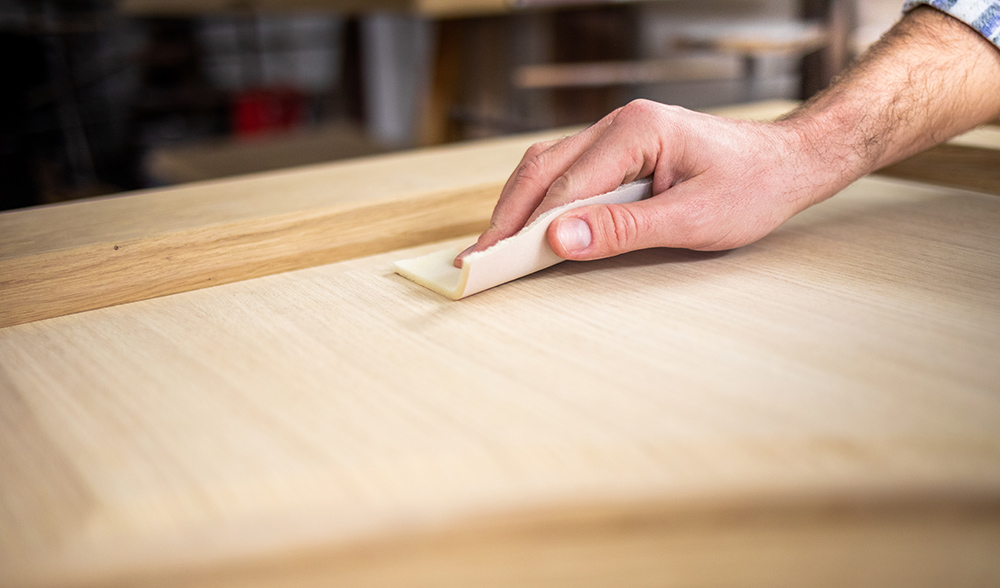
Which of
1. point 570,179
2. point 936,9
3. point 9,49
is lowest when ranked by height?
point 570,179

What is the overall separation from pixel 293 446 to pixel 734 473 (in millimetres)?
192

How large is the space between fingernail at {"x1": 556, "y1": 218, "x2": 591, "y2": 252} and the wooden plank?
0.18 m

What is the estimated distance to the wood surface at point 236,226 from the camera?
1.58 ft

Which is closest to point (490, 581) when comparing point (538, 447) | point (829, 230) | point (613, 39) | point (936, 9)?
point (538, 447)

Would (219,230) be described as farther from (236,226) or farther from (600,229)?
(600,229)

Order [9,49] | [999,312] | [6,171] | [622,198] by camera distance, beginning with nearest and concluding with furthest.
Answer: [999,312] < [622,198] < [6,171] < [9,49]

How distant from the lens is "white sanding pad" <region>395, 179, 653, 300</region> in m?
0.46

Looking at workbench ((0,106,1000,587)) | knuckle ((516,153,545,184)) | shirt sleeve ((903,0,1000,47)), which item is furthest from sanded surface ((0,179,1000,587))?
shirt sleeve ((903,0,1000,47))

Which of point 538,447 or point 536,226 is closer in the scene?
point 538,447

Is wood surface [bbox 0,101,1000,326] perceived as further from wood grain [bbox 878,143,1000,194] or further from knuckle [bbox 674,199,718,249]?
knuckle [bbox 674,199,718,249]

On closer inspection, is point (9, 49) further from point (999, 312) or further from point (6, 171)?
point (999, 312)

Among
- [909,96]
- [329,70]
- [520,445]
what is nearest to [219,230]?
[520,445]

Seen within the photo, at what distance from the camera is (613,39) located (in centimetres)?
263

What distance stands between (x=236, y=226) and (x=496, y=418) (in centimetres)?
31
